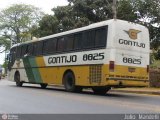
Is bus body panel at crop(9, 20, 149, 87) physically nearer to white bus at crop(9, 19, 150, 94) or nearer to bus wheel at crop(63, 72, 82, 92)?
white bus at crop(9, 19, 150, 94)

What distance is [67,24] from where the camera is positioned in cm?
3694

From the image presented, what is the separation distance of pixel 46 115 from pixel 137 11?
1700cm

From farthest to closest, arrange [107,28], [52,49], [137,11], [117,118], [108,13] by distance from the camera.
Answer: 1. [108,13]
2. [137,11]
3. [52,49]
4. [107,28]
5. [117,118]

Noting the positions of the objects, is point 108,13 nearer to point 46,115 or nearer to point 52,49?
point 52,49

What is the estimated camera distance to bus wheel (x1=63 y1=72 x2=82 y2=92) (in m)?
19.9

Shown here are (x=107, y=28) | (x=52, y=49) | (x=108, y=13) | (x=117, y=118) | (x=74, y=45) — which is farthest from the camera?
(x=108, y=13)

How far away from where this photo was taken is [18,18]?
259 feet

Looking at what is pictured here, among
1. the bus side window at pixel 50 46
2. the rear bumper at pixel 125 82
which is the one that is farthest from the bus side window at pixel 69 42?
the rear bumper at pixel 125 82

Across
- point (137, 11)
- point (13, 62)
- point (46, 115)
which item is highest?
point (137, 11)

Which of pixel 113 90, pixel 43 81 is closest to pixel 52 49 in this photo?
pixel 43 81

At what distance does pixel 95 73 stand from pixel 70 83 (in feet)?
8.86

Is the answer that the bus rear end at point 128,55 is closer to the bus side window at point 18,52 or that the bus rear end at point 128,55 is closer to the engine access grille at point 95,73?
the engine access grille at point 95,73

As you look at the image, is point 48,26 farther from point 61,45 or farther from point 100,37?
point 100,37

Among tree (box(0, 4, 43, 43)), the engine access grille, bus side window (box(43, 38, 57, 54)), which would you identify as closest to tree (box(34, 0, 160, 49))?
bus side window (box(43, 38, 57, 54))
